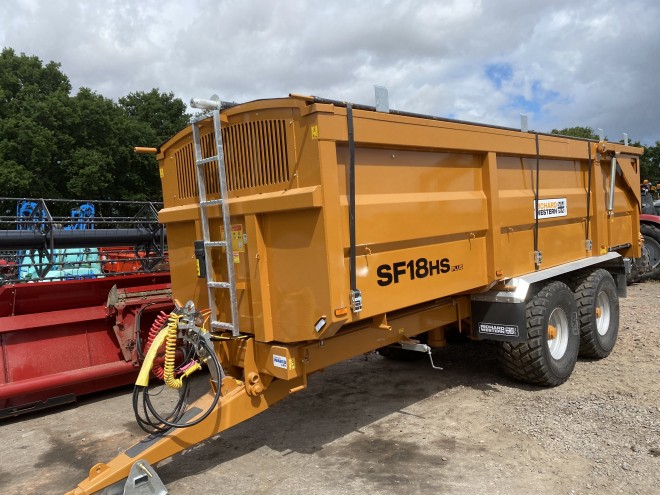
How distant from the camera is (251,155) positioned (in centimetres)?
366

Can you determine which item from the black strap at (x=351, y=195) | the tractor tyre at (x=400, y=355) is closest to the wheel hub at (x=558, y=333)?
the tractor tyre at (x=400, y=355)

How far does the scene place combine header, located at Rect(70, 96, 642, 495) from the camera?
3359 mm

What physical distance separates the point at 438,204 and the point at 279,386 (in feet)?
5.84

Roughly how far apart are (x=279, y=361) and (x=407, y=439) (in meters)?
1.39

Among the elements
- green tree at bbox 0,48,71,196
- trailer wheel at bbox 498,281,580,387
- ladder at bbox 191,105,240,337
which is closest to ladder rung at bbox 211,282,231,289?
ladder at bbox 191,105,240,337

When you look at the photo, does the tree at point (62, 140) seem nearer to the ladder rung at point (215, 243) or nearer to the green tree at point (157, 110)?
the green tree at point (157, 110)

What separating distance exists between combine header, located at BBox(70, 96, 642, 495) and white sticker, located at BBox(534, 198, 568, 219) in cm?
5

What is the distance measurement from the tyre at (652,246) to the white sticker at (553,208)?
768cm

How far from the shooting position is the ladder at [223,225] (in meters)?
3.70

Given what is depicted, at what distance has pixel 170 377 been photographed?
351 cm

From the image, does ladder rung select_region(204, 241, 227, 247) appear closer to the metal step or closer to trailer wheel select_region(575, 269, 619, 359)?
the metal step

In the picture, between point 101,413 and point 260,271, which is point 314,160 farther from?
point 101,413

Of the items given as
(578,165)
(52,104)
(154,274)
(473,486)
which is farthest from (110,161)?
(473,486)

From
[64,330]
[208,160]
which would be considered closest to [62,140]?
[64,330]
